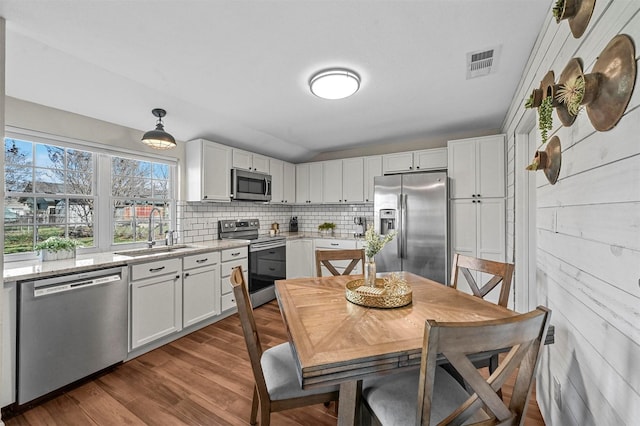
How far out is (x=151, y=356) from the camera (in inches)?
98.6

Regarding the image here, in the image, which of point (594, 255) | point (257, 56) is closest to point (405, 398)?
point (594, 255)

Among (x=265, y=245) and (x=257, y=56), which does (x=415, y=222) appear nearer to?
(x=265, y=245)

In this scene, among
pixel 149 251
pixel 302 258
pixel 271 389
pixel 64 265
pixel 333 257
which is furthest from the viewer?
pixel 302 258

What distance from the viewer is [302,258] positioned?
4.59 metres

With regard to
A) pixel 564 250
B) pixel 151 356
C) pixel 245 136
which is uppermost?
pixel 245 136

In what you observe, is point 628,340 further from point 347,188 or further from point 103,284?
point 347,188

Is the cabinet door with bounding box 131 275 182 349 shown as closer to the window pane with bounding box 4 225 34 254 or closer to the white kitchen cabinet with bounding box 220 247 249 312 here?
the white kitchen cabinet with bounding box 220 247 249 312

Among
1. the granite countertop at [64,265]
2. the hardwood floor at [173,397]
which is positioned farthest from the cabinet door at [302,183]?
the hardwood floor at [173,397]

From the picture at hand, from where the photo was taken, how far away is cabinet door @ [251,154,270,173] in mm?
4227

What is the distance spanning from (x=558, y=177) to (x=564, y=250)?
1.25ft

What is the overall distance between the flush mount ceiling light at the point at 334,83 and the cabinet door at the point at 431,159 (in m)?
1.94

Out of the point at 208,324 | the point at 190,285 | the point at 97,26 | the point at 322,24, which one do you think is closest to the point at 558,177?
the point at 322,24

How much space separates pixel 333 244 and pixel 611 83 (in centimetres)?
365

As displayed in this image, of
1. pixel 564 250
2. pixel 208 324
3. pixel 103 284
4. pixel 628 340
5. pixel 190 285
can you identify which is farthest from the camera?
pixel 208 324
